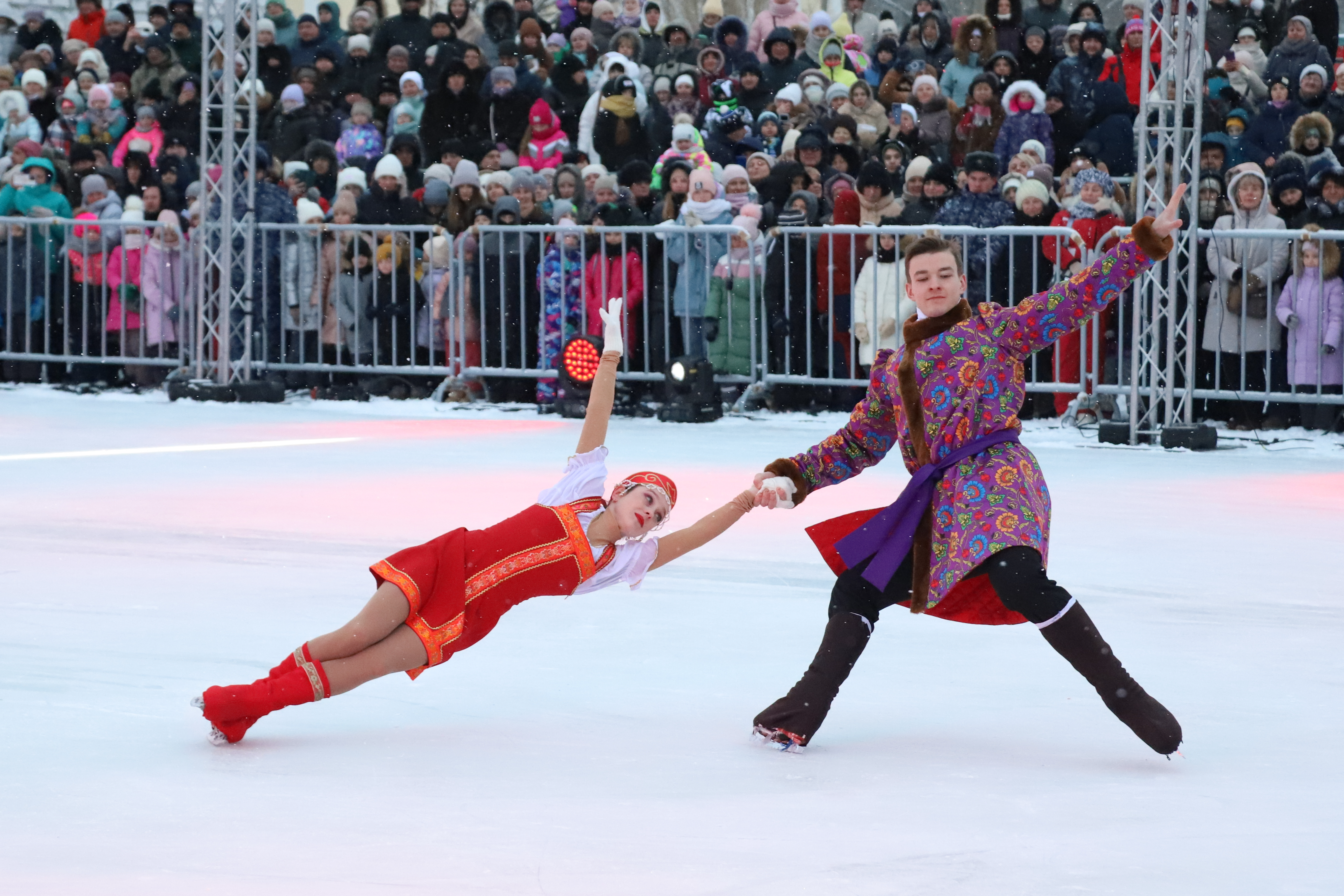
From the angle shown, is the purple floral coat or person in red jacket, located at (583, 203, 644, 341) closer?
the purple floral coat

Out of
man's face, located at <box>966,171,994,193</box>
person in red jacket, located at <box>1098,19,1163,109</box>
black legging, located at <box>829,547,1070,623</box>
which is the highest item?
person in red jacket, located at <box>1098,19,1163,109</box>

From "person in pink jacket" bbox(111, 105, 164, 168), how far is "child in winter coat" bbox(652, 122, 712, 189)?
16.2 ft

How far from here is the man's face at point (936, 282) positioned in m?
4.47

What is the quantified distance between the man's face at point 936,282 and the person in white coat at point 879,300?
23.9ft

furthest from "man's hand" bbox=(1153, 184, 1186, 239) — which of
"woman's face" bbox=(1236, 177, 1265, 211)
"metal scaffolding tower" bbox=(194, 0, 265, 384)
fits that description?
"metal scaffolding tower" bbox=(194, 0, 265, 384)

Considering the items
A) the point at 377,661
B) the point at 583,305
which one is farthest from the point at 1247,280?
the point at 377,661

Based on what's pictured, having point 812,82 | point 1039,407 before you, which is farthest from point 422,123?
point 1039,407

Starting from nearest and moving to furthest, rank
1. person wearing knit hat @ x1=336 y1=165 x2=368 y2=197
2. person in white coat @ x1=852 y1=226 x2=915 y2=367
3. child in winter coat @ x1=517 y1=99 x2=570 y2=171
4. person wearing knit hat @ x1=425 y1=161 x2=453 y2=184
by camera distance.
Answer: person in white coat @ x1=852 y1=226 x2=915 y2=367, person wearing knit hat @ x1=425 y1=161 x2=453 y2=184, person wearing knit hat @ x1=336 y1=165 x2=368 y2=197, child in winter coat @ x1=517 y1=99 x2=570 y2=171

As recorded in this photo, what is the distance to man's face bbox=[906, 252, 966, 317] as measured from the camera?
14.7ft

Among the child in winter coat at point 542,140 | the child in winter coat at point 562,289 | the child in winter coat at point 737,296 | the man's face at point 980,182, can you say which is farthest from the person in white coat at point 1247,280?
the child in winter coat at point 542,140

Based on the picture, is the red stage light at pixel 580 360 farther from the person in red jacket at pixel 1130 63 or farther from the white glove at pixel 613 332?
the white glove at pixel 613 332

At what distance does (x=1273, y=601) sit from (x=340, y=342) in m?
8.61

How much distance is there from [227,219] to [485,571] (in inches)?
379

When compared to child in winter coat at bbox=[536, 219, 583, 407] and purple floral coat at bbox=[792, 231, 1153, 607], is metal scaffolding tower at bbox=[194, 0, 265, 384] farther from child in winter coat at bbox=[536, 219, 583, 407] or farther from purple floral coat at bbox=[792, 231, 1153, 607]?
purple floral coat at bbox=[792, 231, 1153, 607]
